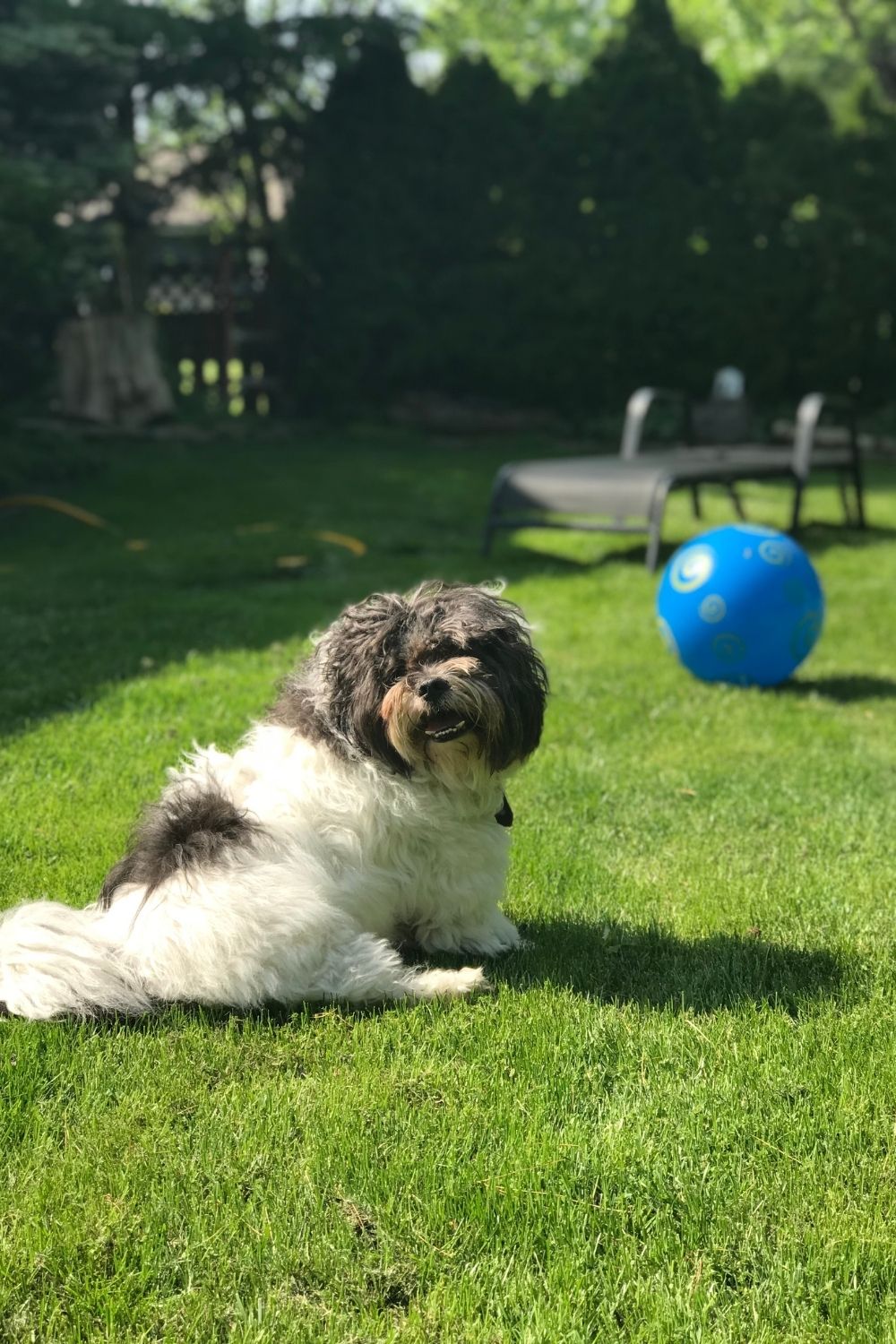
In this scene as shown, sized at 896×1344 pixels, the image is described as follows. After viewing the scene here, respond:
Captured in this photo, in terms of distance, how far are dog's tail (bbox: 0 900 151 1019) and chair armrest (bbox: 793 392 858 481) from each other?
9.37 metres

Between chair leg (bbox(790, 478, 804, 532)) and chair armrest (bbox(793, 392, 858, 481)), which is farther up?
chair armrest (bbox(793, 392, 858, 481))

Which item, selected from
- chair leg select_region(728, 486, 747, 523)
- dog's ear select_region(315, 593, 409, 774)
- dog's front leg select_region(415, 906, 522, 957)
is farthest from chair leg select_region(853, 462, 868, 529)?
dog's ear select_region(315, 593, 409, 774)

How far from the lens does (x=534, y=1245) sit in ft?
8.56

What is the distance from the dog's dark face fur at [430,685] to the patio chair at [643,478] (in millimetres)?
6297

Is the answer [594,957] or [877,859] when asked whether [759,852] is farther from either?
[594,957]

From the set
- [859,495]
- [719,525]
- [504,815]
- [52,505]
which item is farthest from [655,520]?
[504,815]

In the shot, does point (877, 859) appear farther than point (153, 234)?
No

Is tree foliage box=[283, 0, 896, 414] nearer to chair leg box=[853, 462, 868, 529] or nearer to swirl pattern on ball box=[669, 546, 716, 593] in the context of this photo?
chair leg box=[853, 462, 868, 529]

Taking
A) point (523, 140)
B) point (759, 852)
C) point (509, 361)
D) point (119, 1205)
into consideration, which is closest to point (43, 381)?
point (509, 361)

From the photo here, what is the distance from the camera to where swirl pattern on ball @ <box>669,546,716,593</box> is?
691 cm

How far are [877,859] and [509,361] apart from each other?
15765 mm

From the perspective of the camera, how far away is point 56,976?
10.6ft

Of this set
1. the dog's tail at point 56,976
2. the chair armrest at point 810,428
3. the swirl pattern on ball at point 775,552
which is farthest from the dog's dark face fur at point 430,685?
the chair armrest at point 810,428

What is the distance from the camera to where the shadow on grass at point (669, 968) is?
362 cm
